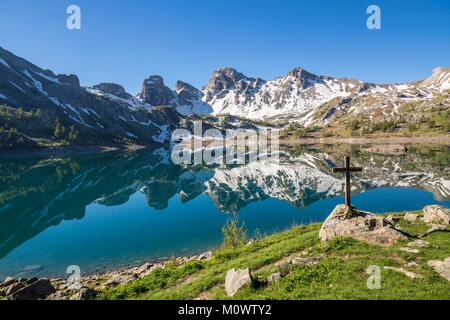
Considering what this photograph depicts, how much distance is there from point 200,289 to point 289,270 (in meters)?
5.31

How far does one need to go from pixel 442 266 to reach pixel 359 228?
585 centimetres

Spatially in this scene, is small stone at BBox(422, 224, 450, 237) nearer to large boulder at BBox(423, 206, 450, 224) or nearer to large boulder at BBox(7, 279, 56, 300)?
large boulder at BBox(423, 206, 450, 224)

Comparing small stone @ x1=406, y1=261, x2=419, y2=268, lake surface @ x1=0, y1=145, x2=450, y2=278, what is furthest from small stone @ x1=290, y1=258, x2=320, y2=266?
lake surface @ x1=0, y1=145, x2=450, y2=278

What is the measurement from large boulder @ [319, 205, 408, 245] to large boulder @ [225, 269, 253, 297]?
8162 mm

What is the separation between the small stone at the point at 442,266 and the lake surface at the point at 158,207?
24420 millimetres

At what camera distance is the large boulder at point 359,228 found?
19.9 meters

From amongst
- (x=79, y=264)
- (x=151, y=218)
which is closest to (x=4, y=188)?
(x=151, y=218)

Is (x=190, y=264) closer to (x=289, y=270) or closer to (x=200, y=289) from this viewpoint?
(x=200, y=289)

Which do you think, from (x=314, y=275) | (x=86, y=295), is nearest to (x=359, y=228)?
(x=314, y=275)

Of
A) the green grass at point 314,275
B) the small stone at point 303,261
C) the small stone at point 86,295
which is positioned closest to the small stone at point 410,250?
the green grass at point 314,275

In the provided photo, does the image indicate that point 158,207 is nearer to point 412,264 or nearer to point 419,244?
point 419,244

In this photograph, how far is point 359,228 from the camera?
21094mm

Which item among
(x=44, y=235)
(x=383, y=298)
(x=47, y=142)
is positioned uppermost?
(x=47, y=142)

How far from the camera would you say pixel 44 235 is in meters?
45.1
